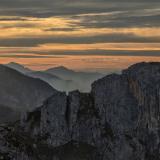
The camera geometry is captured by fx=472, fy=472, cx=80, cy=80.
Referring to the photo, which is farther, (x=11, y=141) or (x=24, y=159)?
(x=11, y=141)

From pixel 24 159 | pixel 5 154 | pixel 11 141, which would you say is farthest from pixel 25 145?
pixel 5 154

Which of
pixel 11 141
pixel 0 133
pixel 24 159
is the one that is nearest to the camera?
pixel 24 159

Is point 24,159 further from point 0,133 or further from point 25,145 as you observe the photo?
point 0,133

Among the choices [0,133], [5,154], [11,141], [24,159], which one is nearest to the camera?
[5,154]

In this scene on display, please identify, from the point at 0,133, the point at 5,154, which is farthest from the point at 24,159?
the point at 0,133

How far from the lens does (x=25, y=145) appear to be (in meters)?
186

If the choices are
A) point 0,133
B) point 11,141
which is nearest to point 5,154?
point 11,141

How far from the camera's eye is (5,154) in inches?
6137

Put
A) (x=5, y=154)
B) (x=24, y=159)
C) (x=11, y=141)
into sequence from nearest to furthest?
(x=5, y=154) → (x=24, y=159) → (x=11, y=141)

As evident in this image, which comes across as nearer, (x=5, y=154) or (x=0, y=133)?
(x=5, y=154)

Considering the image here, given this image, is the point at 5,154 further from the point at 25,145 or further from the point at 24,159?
the point at 25,145

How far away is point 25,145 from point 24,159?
18618mm

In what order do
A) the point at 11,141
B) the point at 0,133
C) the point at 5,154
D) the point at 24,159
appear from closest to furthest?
the point at 5,154
the point at 24,159
the point at 11,141
the point at 0,133

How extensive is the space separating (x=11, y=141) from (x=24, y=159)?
15825mm
